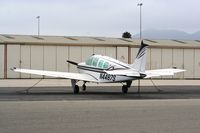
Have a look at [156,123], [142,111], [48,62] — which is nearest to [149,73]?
[142,111]

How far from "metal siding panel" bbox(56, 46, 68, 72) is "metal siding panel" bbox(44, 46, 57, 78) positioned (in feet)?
1.31

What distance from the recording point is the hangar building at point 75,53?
46531 millimetres

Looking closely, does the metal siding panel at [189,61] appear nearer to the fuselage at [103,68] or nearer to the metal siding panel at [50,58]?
the metal siding panel at [50,58]

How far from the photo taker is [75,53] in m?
48.7

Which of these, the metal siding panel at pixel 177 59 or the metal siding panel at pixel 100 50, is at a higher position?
the metal siding panel at pixel 100 50

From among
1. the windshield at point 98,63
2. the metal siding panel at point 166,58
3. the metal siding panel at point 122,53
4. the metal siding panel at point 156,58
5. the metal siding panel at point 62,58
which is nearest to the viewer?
the windshield at point 98,63

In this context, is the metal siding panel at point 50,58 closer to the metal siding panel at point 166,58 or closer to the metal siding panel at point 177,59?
the metal siding panel at point 166,58

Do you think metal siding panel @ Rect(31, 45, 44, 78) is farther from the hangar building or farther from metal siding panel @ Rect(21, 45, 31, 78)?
metal siding panel @ Rect(21, 45, 31, 78)

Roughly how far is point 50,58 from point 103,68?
818 inches

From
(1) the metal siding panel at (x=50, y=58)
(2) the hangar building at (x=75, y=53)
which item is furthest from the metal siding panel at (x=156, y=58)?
(1) the metal siding panel at (x=50, y=58)

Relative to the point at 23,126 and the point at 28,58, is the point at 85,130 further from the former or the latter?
the point at 28,58

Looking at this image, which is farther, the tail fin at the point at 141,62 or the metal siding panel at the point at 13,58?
the metal siding panel at the point at 13,58

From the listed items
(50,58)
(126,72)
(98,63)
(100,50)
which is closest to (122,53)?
(100,50)

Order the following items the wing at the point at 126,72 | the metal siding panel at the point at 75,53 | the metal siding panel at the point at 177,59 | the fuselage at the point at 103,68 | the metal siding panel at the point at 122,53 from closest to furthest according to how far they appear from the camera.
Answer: the wing at the point at 126,72 → the fuselage at the point at 103,68 → the metal siding panel at the point at 75,53 → the metal siding panel at the point at 122,53 → the metal siding panel at the point at 177,59
